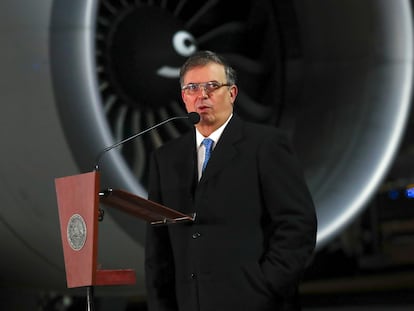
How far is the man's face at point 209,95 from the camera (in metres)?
1.22

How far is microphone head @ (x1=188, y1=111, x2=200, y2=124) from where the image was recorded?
3.89 ft

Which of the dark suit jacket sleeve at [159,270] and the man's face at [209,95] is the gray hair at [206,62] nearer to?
the man's face at [209,95]

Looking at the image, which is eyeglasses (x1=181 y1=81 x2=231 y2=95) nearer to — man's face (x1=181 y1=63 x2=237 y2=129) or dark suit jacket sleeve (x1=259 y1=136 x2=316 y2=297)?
man's face (x1=181 y1=63 x2=237 y2=129)

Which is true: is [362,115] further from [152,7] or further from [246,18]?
[152,7]

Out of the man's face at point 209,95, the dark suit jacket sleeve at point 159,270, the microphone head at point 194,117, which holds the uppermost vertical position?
the man's face at point 209,95

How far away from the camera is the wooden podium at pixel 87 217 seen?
1.17 meters

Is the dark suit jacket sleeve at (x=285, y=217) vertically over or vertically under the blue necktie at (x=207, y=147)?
under

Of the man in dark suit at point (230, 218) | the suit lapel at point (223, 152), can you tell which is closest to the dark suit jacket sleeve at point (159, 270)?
the man in dark suit at point (230, 218)

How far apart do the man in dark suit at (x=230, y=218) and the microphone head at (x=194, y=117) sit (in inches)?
1.2

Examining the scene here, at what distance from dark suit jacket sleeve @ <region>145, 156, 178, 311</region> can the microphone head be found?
16cm

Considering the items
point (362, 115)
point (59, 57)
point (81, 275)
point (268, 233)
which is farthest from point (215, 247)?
point (362, 115)

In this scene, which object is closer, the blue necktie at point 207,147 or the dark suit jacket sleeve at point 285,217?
the dark suit jacket sleeve at point 285,217

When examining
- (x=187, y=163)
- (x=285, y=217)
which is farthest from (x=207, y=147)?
(x=285, y=217)

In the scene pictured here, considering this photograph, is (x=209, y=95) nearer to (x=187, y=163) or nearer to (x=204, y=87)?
(x=204, y=87)
